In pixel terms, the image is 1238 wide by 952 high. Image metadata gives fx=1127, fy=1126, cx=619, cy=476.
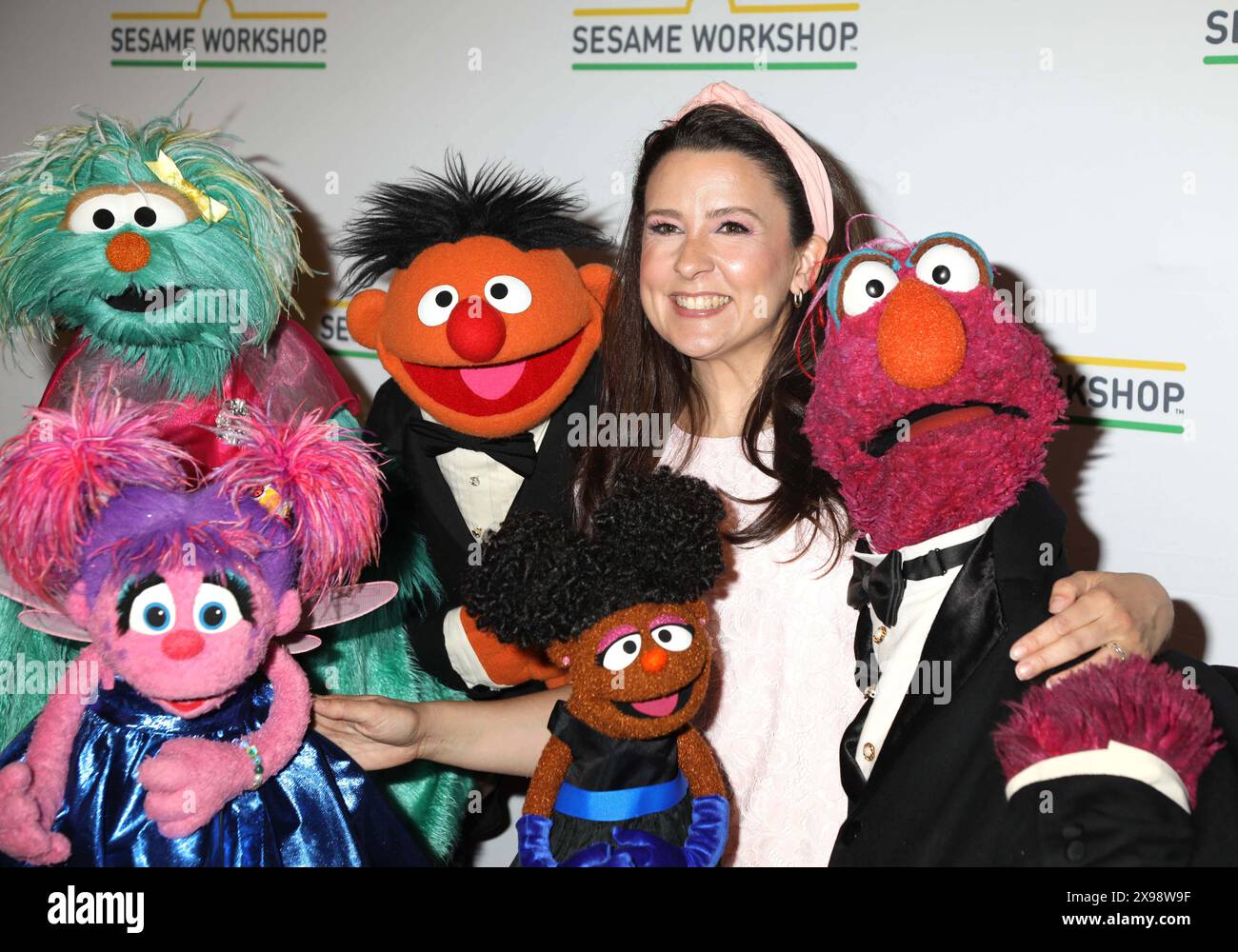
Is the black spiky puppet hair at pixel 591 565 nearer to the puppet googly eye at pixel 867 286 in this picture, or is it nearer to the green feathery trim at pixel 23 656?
the puppet googly eye at pixel 867 286

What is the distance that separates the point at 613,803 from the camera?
1.09 meters

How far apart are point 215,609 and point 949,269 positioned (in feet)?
2.53

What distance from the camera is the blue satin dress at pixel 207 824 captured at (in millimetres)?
1102

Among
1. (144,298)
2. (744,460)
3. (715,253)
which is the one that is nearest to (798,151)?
(715,253)

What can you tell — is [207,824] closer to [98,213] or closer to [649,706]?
[649,706]

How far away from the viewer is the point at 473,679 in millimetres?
1476

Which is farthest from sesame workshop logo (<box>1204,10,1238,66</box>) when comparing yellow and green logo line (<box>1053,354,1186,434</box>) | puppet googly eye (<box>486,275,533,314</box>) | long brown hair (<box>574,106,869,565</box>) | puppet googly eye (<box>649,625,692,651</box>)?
puppet googly eye (<box>649,625,692,651</box>)

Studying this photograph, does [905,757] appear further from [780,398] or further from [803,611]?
[780,398]

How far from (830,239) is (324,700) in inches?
35.1

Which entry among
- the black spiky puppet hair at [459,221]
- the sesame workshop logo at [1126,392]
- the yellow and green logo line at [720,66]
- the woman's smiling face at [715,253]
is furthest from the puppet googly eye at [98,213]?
the sesame workshop logo at [1126,392]

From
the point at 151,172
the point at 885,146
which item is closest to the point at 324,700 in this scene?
the point at 151,172

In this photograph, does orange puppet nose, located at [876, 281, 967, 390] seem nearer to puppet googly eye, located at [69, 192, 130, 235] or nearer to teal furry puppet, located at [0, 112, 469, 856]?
teal furry puppet, located at [0, 112, 469, 856]

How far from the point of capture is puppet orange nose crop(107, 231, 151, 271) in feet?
4.27

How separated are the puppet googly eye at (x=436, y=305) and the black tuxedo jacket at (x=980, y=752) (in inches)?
27.2
